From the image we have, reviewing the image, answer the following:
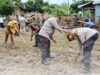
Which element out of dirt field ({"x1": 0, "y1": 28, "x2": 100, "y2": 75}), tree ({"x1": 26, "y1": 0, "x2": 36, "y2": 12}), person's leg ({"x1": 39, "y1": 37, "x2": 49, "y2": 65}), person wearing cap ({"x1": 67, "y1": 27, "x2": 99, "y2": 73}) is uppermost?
person wearing cap ({"x1": 67, "y1": 27, "x2": 99, "y2": 73})

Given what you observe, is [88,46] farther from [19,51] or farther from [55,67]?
[19,51]

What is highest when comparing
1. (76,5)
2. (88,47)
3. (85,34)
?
(85,34)

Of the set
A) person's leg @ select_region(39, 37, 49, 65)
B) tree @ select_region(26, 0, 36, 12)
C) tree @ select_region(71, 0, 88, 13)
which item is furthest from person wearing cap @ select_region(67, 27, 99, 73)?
tree @ select_region(26, 0, 36, 12)

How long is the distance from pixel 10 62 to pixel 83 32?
3.05m

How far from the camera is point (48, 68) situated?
11.2m

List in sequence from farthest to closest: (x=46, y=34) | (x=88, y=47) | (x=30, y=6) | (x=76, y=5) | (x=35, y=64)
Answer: (x=30, y=6), (x=76, y=5), (x=35, y=64), (x=46, y=34), (x=88, y=47)

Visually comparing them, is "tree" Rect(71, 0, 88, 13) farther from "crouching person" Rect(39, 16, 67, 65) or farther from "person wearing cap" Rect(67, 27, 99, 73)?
"person wearing cap" Rect(67, 27, 99, 73)

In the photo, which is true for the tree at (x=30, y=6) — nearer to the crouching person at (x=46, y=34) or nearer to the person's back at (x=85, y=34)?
the crouching person at (x=46, y=34)

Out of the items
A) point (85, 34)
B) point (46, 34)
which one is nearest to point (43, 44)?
point (46, 34)

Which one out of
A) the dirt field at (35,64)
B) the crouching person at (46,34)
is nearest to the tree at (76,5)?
the dirt field at (35,64)

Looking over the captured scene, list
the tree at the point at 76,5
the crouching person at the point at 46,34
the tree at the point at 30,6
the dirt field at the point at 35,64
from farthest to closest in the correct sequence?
the tree at the point at 30,6 < the tree at the point at 76,5 < the crouching person at the point at 46,34 < the dirt field at the point at 35,64

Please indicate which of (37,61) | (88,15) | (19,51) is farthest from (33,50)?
(88,15)

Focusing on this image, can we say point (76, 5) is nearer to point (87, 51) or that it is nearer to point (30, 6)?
point (30, 6)

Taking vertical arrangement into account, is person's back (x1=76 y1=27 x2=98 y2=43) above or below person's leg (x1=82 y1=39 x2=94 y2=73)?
above
